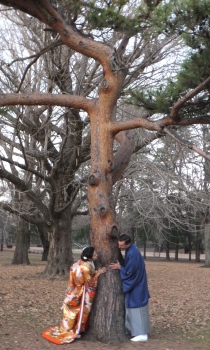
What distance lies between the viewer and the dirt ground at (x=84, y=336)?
6.96 meters

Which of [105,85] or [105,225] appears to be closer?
[105,225]

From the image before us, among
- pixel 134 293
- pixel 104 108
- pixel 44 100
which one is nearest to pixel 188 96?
pixel 104 108

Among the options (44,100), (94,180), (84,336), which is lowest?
(84,336)

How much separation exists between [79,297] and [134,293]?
2.50 ft

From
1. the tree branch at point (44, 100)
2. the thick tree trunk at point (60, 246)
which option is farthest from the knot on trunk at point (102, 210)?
the thick tree trunk at point (60, 246)

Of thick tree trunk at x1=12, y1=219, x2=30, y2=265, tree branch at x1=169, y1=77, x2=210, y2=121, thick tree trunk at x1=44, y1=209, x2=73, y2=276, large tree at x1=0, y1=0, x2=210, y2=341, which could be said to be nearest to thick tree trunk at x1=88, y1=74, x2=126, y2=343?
large tree at x1=0, y1=0, x2=210, y2=341

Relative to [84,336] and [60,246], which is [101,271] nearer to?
[84,336]

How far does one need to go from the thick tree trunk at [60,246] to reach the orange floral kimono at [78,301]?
33.0ft

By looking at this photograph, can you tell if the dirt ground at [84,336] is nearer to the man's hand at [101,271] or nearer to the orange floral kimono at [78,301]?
the orange floral kimono at [78,301]

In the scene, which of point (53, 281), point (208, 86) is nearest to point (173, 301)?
point (53, 281)

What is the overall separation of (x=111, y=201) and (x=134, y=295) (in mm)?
1368

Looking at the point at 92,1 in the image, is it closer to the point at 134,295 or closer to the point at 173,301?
the point at 134,295

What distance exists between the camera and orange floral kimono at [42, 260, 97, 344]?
7.05 metres

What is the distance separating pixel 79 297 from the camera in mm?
7102
